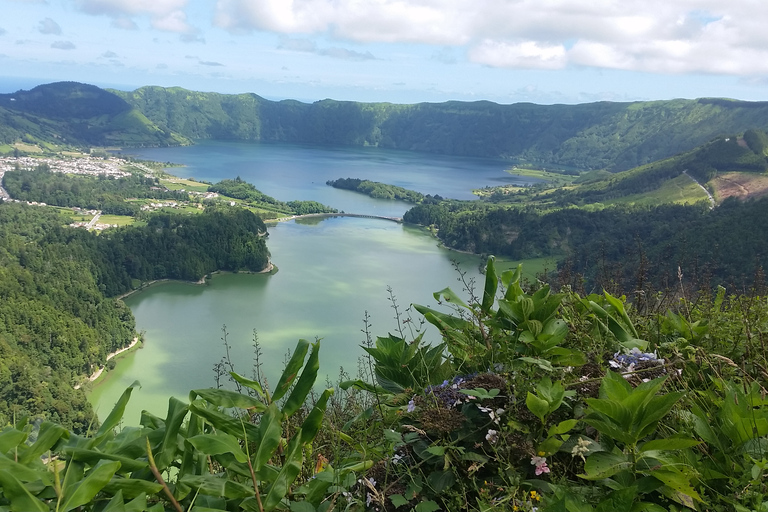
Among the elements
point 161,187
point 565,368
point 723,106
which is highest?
point 723,106

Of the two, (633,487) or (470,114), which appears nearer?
(633,487)

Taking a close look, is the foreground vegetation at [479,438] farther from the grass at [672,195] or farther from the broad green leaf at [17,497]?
the grass at [672,195]

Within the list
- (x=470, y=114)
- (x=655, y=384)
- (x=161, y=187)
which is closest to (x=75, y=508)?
(x=655, y=384)

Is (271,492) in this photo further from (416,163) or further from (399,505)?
(416,163)

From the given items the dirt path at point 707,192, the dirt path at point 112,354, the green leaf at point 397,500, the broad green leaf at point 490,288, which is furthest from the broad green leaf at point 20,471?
the dirt path at point 707,192

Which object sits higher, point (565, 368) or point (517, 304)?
point (517, 304)

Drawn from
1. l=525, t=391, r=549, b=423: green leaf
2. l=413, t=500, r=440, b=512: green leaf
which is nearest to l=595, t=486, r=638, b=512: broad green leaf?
l=525, t=391, r=549, b=423: green leaf

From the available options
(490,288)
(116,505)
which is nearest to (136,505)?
(116,505)
